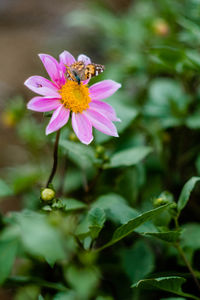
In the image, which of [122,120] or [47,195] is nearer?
[47,195]

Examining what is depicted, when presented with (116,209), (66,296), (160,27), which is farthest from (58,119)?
(160,27)

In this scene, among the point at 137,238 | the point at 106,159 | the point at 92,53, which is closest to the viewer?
the point at 106,159

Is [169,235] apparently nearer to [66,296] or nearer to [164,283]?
[164,283]

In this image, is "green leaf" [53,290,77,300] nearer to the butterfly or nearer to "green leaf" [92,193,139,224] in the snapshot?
"green leaf" [92,193,139,224]

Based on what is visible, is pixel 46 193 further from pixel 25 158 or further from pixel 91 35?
pixel 91 35

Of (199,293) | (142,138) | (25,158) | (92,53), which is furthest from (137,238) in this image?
(92,53)

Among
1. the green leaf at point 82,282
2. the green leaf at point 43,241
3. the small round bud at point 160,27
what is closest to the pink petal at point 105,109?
the green leaf at point 82,282
